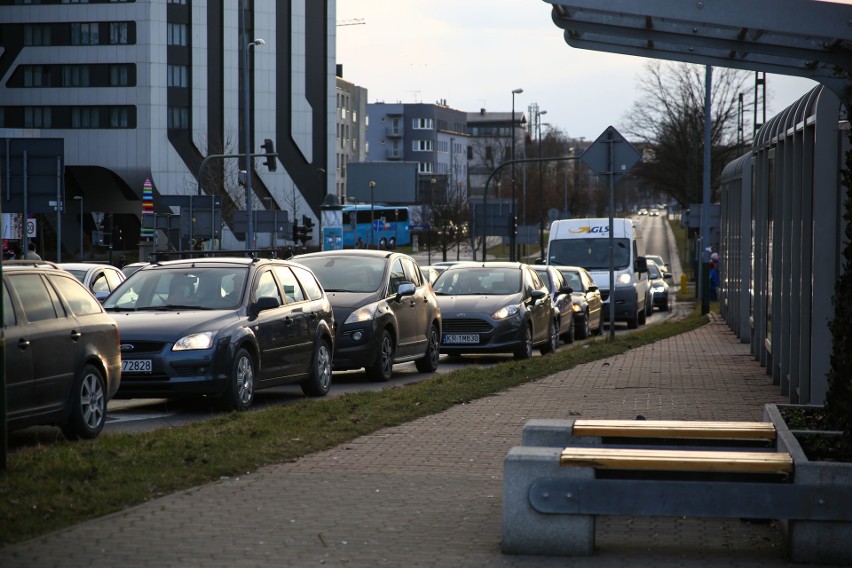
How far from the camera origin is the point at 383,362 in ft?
59.8

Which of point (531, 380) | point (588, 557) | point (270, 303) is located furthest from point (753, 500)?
point (531, 380)

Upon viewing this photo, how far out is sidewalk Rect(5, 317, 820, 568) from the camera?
248 inches

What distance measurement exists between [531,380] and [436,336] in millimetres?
4049

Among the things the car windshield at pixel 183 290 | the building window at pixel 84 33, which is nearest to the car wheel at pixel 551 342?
the car windshield at pixel 183 290

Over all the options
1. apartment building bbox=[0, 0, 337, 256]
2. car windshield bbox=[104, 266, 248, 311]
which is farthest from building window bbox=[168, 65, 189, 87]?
car windshield bbox=[104, 266, 248, 311]

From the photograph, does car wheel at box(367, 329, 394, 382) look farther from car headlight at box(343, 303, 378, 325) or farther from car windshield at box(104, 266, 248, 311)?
car windshield at box(104, 266, 248, 311)

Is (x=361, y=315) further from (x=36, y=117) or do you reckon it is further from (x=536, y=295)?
(x=36, y=117)

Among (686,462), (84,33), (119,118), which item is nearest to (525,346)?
(686,462)

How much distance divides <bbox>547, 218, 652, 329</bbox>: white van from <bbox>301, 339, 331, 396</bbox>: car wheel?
18971 millimetres

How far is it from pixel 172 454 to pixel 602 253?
26442 millimetres

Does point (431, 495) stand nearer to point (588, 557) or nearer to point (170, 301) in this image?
point (588, 557)

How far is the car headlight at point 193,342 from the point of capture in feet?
44.6

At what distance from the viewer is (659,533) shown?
695 centimetres

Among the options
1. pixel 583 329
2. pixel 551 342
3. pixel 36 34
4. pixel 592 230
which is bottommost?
pixel 583 329
